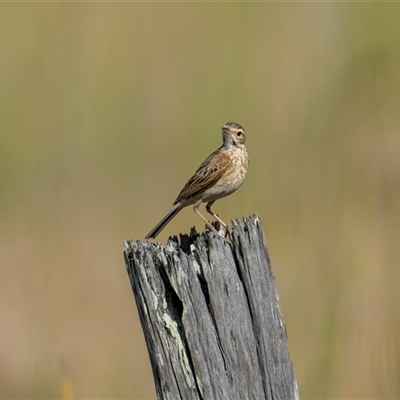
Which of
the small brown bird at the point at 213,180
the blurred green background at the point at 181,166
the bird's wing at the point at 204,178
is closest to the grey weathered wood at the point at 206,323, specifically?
the blurred green background at the point at 181,166

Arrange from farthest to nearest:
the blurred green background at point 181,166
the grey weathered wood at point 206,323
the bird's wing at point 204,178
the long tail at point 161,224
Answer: the blurred green background at point 181,166, the bird's wing at point 204,178, the long tail at point 161,224, the grey weathered wood at point 206,323

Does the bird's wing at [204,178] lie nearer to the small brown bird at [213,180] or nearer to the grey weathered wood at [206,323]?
the small brown bird at [213,180]

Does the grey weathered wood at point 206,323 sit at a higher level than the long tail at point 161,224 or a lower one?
lower

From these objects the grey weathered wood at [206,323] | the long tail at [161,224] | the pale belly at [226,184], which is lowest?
the grey weathered wood at [206,323]

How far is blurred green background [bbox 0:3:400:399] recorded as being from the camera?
741 centimetres

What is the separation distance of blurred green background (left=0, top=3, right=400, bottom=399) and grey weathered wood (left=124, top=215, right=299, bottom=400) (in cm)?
209

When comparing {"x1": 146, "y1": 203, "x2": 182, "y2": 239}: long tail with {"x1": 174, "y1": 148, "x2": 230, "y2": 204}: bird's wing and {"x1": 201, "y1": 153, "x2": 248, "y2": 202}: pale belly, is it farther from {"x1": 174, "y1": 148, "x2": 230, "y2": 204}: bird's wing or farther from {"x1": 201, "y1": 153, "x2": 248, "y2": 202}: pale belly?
{"x1": 201, "y1": 153, "x2": 248, "y2": 202}: pale belly

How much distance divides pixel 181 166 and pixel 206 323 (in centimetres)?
715

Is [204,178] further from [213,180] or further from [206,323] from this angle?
[206,323]

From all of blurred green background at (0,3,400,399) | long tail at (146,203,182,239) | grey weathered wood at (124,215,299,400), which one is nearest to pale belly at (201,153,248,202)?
long tail at (146,203,182,239)

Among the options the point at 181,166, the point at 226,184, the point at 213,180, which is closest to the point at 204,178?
the point at 213,180

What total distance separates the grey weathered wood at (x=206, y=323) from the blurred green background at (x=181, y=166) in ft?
6.85

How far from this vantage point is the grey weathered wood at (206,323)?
3.45 meters

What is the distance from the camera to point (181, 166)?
34.6 ft
